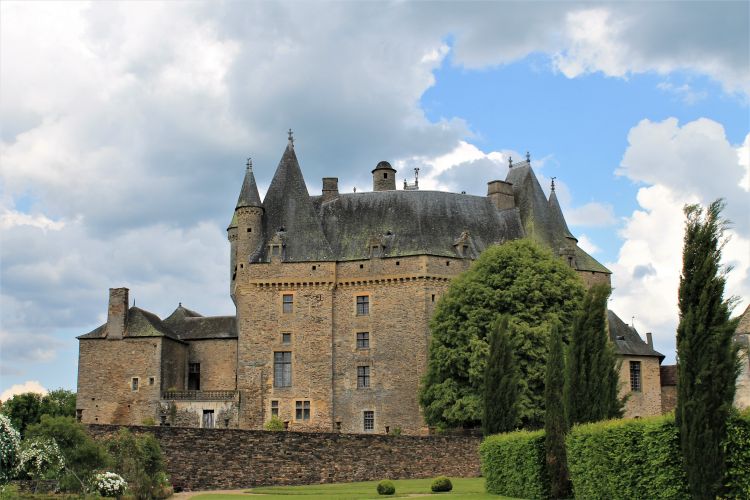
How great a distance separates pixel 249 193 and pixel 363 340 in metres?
11.1

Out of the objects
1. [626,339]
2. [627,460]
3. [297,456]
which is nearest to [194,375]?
[297,456]

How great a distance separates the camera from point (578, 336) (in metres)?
27.6

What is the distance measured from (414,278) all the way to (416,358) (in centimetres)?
450

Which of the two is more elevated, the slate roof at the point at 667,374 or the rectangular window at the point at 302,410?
the slate roof at the point at 667,374

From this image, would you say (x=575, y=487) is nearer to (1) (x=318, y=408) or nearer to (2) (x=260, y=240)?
(1) (x=318, y=408)

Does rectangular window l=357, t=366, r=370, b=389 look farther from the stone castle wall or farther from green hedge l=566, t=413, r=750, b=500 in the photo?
green hedge l=566, t=413, r=750, b=500

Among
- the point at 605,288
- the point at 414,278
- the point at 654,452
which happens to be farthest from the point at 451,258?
the point at 654,452

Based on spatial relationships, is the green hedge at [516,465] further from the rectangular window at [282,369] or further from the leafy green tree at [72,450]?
the rectangular window at [282,369]

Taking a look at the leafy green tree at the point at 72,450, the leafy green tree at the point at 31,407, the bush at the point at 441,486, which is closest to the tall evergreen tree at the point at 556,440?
the bush at the point at 441,486

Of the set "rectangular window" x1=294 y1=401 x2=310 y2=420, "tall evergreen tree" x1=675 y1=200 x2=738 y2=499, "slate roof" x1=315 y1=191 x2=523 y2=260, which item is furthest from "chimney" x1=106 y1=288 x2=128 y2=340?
"tall evergreen tree" x1=675 y1=200 x2=738 y2=499

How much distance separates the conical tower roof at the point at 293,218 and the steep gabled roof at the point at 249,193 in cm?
100

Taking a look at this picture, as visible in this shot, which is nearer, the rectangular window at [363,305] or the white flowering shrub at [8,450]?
the white flowering shrub at [8,450]

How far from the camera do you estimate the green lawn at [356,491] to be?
102 feet

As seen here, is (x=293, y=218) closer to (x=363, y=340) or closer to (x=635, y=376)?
(x=363, y=340)
